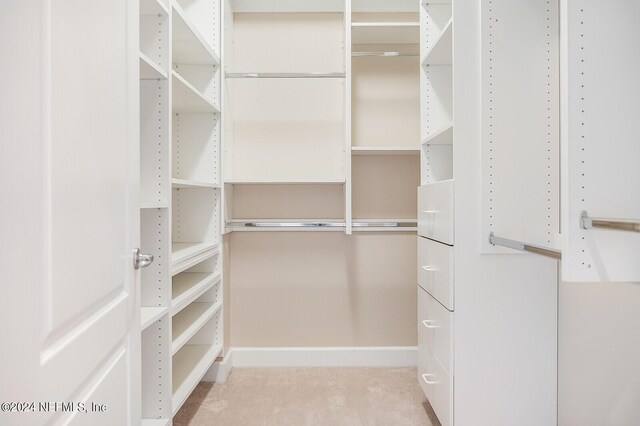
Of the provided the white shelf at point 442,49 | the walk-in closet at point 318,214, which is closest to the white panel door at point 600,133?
the walk-in closet at point 318,214

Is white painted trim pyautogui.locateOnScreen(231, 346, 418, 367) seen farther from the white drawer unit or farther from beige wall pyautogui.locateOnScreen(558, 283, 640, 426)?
beige wall pyautogui.locateOnScreen(558, 283, 640, 426)

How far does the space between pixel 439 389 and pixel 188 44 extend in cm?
191

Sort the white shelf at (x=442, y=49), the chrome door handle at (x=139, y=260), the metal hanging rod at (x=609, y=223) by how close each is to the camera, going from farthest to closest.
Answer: the white shelf at (x=442, y=49) → the chrome door handle at (x=139, y=260) → the metal hanging rod at (x=609, y=223)

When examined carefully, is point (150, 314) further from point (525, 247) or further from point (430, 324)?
point (525, 247)

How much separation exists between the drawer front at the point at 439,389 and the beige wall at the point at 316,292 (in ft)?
2.33

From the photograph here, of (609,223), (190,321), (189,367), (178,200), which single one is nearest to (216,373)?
(189,367)

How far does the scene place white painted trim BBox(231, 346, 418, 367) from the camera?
2.80 meters

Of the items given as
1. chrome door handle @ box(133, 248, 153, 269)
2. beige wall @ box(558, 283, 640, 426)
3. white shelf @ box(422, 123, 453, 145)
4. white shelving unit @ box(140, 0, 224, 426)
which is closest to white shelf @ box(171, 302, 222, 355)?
white shelving unit @ box(140, 0, 224, 426)

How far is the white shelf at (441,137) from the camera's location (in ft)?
6.19

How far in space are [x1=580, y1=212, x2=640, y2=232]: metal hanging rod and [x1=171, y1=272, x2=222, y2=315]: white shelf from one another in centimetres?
141

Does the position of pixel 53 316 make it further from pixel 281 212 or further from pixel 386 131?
pixel 386 131

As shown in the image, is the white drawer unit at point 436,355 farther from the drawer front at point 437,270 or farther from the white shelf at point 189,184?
the white shelf at point 189,184

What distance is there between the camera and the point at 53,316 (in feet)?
2.30

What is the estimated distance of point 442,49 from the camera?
203 centimetres
